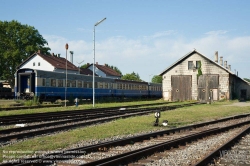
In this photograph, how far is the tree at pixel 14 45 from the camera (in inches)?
2283

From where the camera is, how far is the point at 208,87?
42469 mm

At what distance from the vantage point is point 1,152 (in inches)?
313

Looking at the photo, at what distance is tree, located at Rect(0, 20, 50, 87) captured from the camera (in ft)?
190

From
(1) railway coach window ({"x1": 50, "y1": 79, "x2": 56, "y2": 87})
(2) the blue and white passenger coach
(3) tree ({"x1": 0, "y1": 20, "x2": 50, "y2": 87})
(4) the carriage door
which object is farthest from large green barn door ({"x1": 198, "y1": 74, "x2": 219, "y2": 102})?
(3) tree ({"x1": 0, "y1": 20, "x2": 50, "y2": 87})

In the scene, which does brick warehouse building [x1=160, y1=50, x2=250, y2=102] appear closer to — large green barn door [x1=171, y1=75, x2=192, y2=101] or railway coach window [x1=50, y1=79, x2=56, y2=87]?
large green barn door [x1=171, y1=75, x2=192, y2=101]

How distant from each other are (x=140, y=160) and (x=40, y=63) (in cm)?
5627

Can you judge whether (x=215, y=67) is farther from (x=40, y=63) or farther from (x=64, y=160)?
(x=64, y=160)

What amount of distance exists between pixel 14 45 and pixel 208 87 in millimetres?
37420

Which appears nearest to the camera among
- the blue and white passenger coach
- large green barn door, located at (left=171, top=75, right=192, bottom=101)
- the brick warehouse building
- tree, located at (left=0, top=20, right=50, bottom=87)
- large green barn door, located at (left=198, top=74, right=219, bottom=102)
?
the blue and white passenger coach

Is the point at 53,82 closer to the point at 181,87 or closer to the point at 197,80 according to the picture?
the point at 181,87

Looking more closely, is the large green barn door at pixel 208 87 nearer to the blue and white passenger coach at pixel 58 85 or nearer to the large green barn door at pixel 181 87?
the large green barn door at pixel 181 87

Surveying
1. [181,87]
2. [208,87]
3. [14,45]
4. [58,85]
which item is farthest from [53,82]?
[14,45]

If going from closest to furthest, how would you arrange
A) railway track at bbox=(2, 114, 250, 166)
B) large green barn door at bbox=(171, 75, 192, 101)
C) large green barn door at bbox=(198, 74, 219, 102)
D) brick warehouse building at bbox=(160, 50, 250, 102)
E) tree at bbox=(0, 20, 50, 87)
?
1. railway track at bbox=(2, 114, 250, 166)
2. brick warehouse building at bbox=(160, 50, 250, 102)
3. large green barn door at bbox=(198, 74, 219, 102)
4. large green barn door at bbox=(171, 75, 192, 101)
5. tree at bbox=(0, 20, 50, 87)

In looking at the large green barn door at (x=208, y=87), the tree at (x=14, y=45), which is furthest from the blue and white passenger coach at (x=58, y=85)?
the tree at (x=14, y=45)
